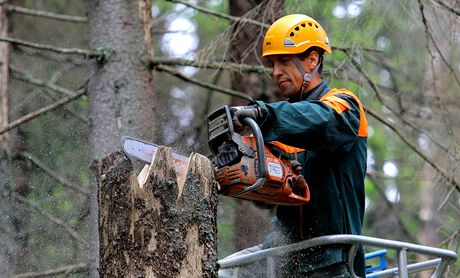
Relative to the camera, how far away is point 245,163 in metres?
4.53

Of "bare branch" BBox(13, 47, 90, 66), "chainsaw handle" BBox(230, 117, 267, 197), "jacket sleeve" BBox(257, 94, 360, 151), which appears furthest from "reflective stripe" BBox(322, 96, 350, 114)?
"bare branch" BBox(13, 47, 90, 66)

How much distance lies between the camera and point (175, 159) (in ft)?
14.0

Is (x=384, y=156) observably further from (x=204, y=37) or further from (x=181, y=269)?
(x=181, y=269)

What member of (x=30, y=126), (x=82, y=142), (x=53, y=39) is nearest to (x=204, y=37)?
(x=53, y=39)

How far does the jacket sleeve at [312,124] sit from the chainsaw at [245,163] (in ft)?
0.40

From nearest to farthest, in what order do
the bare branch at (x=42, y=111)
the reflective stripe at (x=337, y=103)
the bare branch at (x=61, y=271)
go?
the reflective stripe at (x=337, y=103)
the bare branch at (x=61, y=271)
the bare branch at (x=42, y=111)

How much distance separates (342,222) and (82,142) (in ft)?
12.0

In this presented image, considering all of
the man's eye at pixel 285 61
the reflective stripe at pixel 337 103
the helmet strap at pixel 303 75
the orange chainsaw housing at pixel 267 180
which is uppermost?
the man's eye at pixel 285 61

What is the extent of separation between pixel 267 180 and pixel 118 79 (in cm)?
293

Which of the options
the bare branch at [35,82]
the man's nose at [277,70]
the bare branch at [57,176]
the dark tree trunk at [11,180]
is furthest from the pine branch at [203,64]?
the man's nose at [277,70]

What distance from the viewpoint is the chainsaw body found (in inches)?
177

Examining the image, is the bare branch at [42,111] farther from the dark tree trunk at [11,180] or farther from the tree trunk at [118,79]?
the dark tree trunk at [11,180]

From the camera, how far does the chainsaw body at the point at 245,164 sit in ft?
14.7

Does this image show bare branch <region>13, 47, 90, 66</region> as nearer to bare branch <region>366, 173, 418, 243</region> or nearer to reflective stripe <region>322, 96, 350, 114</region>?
bare branch <region>366, 173, 418, 243</region>
